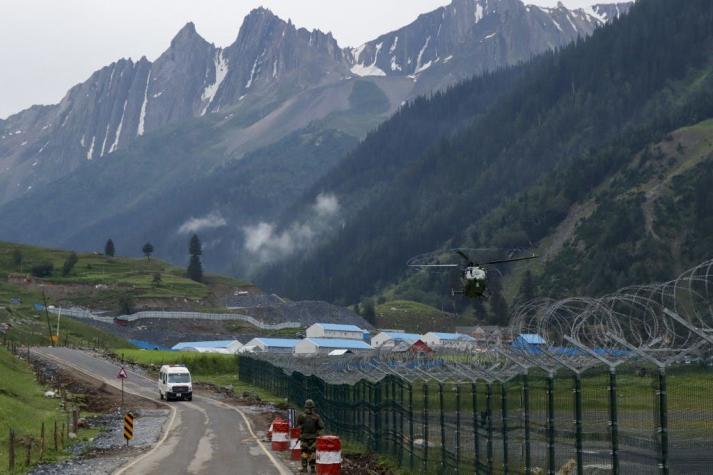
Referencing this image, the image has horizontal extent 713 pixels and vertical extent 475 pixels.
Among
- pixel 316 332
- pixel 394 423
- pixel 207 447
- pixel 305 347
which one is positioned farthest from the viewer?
pixel 316 332

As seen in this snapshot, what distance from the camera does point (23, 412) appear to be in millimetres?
50938

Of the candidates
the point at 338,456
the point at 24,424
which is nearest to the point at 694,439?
the point at 338,456

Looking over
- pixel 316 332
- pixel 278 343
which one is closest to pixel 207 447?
pixel 278 343

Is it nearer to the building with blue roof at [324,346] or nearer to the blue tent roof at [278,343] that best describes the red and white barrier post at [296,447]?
the building with blue roof at [324,346]

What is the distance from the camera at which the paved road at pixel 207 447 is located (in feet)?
107

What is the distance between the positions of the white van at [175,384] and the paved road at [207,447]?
81 centimetres

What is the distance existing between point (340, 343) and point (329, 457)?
460 feet

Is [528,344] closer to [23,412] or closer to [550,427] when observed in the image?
[23,412]

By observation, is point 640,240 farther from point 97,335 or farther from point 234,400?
point 234,400

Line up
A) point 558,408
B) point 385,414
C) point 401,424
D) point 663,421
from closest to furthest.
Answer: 1. point 663,421
2. point 558,408
3. point 401,424
4. point 385,414

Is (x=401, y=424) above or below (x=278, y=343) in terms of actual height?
below

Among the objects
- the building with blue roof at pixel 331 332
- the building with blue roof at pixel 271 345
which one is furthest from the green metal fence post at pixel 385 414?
the building with blue roof at pixel 331 332

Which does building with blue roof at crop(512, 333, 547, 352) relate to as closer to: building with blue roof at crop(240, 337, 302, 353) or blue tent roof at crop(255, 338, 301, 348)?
building with blue roof at crop(240, 337, 302, 353)

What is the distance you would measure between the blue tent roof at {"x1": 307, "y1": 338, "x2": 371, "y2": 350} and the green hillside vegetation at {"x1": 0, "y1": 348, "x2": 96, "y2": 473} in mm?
84153
